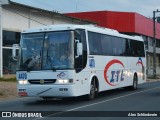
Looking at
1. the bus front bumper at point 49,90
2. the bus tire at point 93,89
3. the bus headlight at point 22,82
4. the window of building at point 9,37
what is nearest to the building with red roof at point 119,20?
the window of building at point 9,37

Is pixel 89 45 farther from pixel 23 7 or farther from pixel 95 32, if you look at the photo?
pixel 23 7

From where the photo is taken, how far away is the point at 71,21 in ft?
142

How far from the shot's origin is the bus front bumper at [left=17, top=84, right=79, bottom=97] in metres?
16.5

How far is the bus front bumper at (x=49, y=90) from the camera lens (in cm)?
1647

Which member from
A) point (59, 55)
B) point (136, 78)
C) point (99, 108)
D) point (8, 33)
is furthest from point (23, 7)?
point (99, 108)

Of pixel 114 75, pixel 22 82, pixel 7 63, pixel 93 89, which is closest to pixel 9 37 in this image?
pixel 7 63

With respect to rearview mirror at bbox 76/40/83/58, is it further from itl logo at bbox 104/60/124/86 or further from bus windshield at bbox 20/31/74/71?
itl logo at bbox 104/60/124/86

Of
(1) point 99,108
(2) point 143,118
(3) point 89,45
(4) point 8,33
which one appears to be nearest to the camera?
(2) point 143,118

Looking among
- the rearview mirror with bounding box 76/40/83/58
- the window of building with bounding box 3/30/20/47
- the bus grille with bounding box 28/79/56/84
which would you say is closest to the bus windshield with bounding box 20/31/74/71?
the rearview mirror with bounding box 76/40/83/58

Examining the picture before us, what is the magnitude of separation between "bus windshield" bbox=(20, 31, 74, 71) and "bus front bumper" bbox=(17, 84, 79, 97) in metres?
0.71

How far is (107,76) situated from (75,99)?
2221mm

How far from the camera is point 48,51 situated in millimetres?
17000

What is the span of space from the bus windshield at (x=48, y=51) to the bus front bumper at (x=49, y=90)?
0.71 m

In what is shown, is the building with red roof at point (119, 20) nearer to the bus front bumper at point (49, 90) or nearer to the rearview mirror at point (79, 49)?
the rearview mirror at point (79, 49)
